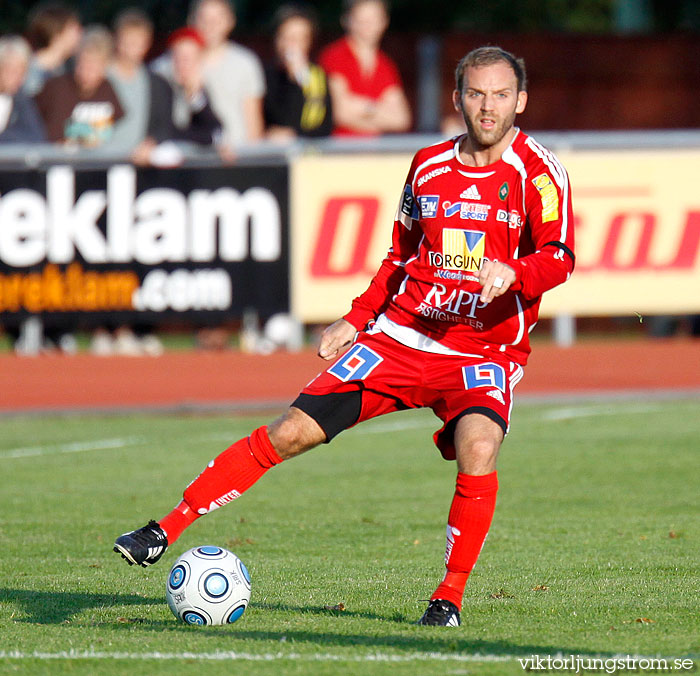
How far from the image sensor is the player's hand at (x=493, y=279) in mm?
5504

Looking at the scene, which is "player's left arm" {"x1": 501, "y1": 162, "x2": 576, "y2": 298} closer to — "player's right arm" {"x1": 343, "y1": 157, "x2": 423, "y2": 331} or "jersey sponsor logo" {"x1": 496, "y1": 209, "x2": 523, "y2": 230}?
"jersey sponsor logo" {"x1": 496, "y1": 209, "x2": 523, "y2": 230}

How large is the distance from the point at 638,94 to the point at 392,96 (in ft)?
28.0

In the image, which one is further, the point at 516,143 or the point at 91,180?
the point at 91,180

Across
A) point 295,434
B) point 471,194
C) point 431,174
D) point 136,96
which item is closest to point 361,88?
point 136,96

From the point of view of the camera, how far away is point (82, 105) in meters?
15.2

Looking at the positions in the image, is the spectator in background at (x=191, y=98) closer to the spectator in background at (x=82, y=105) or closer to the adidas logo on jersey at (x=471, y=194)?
the spectator in background at (x=82, y=105)

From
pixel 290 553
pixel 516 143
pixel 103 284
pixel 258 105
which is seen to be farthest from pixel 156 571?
pixel 258 105

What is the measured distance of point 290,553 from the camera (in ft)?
24.1

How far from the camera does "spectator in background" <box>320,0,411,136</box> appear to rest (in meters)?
15.6

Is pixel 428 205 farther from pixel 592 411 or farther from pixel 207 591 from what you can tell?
pixel 592 411

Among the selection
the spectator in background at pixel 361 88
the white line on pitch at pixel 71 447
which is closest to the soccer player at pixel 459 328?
the white line on pitch at pixel 71 447

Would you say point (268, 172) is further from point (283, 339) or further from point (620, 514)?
point (620, 514)

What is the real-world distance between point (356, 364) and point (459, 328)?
0.45 m

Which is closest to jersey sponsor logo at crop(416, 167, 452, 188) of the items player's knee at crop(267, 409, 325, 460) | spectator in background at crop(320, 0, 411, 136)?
player's knee at crop(267, 409, 325, 460)
